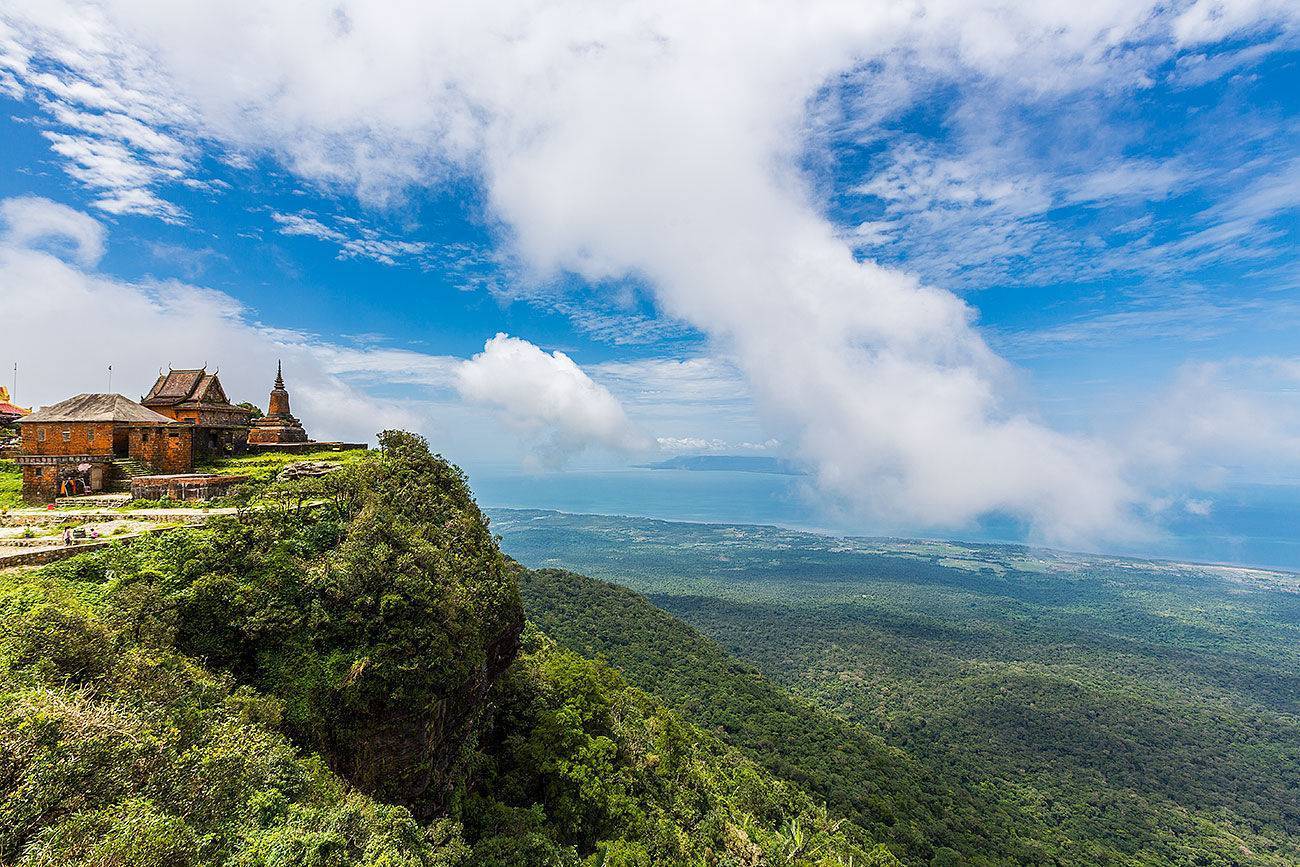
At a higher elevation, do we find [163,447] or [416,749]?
[163,447]

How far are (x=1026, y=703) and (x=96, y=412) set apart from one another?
338 ft

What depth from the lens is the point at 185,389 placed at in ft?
90.5

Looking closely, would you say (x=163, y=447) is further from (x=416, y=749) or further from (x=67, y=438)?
(x=416, y=749)

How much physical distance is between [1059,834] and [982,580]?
16155 cm

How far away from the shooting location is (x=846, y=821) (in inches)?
1490

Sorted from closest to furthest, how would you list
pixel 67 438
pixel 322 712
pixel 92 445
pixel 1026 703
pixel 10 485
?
pixel 322 712 → pixel 67 438 → pixel 92 445 → pixel 10 485 → pixel 1026 703

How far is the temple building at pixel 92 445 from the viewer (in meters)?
19.6

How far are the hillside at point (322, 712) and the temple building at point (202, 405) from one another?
9.76 metres

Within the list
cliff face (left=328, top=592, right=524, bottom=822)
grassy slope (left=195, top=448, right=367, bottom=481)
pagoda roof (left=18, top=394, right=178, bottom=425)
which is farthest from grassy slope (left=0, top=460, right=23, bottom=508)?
cliff face (left=328, top=592, right=524, bottom=822)

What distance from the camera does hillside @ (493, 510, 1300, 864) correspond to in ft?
170

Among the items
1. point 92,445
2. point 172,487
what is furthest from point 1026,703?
point 92,445

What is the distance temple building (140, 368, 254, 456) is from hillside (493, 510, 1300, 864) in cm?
4199

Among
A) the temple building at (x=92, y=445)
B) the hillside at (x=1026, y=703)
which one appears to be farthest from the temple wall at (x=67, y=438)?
the hillside at (x=1026, y=703)

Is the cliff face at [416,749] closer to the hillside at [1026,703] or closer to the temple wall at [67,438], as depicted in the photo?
the temple wall at [67,438]
